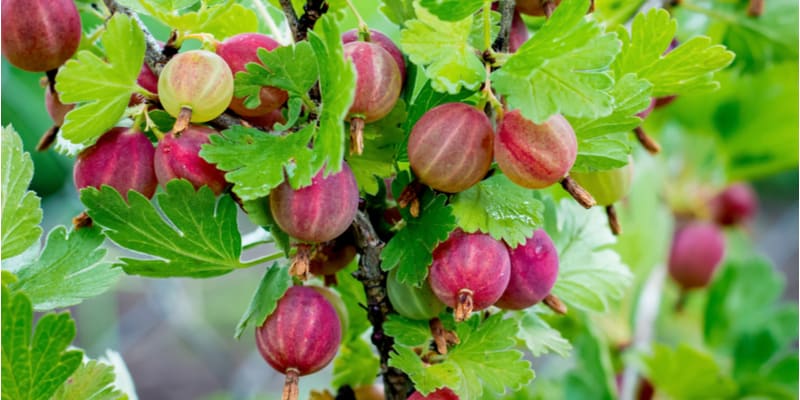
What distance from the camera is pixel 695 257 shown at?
3.76 feet

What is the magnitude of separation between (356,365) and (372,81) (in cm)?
23

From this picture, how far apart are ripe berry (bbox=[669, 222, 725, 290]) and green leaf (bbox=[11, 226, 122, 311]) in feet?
2.82

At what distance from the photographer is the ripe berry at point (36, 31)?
1.48 feet

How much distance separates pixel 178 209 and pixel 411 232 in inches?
4.6

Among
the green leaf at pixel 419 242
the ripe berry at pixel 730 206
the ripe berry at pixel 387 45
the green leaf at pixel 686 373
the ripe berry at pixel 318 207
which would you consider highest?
the ripe berry at pixel 387 45

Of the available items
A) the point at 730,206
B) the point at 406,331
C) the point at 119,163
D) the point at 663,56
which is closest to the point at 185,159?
the point at 119,163

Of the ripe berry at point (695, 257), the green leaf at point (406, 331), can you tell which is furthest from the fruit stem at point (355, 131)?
the ripe berry at point (695, 257)

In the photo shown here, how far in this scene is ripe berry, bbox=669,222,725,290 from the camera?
114cm

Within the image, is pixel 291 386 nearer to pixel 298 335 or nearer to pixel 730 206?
pixel 298 335

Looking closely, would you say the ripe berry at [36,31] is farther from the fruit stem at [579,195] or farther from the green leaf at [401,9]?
the fruit stem at [579,195]

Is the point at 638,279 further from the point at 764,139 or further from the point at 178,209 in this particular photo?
the point at 178,209

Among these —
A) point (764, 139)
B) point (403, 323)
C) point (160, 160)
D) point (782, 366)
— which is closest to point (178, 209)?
point (160, 160)

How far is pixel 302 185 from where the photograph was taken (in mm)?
398

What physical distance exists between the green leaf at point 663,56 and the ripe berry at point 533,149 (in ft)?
0.28
